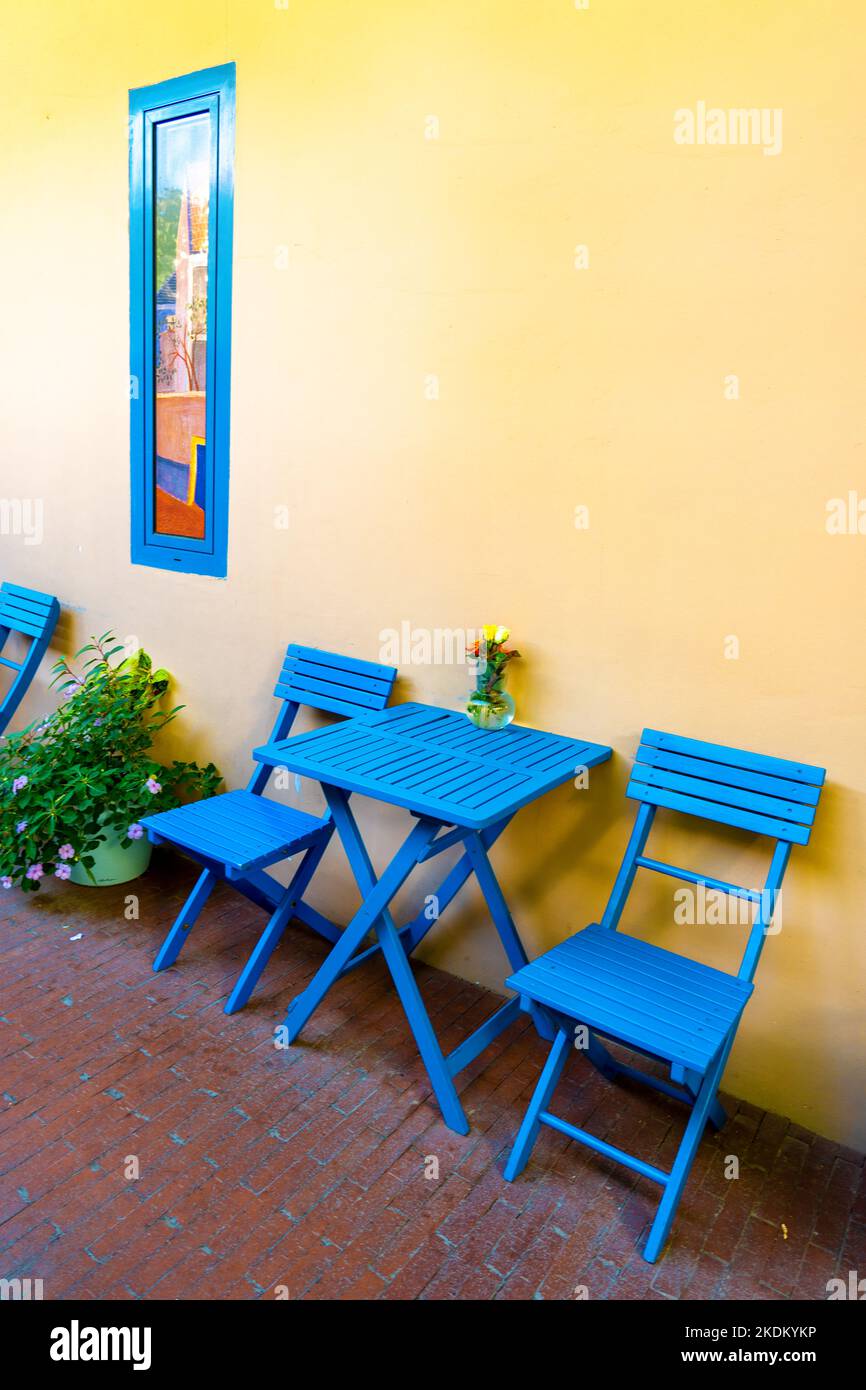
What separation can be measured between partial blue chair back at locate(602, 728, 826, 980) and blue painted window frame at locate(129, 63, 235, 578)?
210 cm

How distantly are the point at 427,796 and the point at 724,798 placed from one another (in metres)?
0.90

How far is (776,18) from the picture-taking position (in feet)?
7.91

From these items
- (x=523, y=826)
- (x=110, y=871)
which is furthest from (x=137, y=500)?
(x=523, y=826)

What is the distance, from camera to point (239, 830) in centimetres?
319

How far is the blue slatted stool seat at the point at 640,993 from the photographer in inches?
84.7

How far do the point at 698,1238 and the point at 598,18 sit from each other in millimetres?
3431

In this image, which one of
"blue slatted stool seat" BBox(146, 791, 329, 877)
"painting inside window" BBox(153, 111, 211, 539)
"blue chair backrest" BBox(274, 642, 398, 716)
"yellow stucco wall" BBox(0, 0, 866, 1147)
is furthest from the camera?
"painting inside window" BBox(153, 111, 211, 539)

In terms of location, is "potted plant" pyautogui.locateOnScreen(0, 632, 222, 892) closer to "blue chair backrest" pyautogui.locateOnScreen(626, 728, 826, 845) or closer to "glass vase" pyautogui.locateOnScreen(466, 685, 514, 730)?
"glass vase" pyautogui.locateOnScreen(466, 685, 514, 730)

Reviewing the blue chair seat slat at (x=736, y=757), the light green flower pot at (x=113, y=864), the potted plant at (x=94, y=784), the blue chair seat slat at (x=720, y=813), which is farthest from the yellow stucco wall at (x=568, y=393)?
the light green flower pot at (x=113, y=864)

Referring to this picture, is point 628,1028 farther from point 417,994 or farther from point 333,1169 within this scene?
point 333,1169

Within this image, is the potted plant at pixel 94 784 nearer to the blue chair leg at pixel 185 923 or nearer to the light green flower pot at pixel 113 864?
the light green flower pot at pixel 113 864

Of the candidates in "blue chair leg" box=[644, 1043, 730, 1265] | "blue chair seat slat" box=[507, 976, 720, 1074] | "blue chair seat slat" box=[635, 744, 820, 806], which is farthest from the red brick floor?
"blue chair seat slat" box=[635, 744, 820, 806]

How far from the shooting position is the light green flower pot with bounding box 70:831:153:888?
3.87 m

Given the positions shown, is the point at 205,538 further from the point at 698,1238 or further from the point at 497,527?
the point at 698,1238
